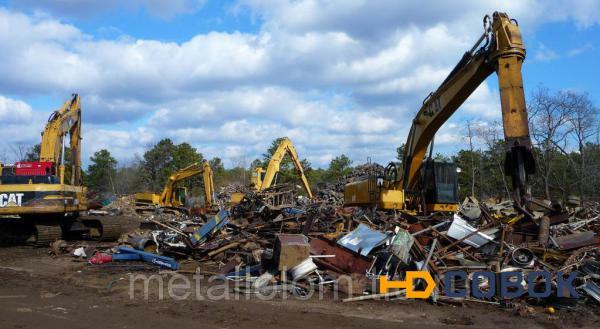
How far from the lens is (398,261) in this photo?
9.45 meters

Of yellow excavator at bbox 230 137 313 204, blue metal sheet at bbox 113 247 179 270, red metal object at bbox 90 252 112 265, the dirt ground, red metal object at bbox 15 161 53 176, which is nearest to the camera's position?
the dirt ground

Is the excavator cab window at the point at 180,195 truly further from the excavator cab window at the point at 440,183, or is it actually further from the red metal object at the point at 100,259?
the red metal object at the point at 100,259

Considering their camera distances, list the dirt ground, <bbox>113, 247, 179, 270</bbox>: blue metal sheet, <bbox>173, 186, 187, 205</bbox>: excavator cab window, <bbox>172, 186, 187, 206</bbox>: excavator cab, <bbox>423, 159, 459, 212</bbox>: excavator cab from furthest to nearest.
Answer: <bbox>173, 186, 187, 205</bbox>: excavator cab window, <bbox>172, 186, 187, 206</bbox>: excavator cab, <bbox>423, 159, 459, 212</bbox>: excavator cab, <bbox>113, 247, 179, 270</bbox>: blue metal sheet, the dirt ground

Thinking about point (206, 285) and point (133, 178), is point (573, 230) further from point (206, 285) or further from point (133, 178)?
point (133, 178)

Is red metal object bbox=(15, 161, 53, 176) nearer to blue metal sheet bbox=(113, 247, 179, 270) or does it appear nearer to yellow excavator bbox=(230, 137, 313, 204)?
blue metal sheet bbox=(113, 247, 179, 270)

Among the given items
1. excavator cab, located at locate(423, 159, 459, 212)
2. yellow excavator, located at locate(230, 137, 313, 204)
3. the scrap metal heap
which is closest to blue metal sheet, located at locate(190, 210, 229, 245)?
the scrap metal heap

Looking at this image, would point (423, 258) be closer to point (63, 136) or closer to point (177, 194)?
point (63, 136)

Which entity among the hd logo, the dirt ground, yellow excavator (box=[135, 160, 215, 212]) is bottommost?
the dirt ground

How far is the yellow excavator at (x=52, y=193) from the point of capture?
15320mm

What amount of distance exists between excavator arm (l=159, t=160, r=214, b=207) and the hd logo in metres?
13.8

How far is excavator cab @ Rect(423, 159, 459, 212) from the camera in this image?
1574 cm

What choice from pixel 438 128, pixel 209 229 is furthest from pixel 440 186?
pixel 209 229

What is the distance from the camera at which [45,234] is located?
15.9m

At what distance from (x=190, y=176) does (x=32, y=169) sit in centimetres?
1432
